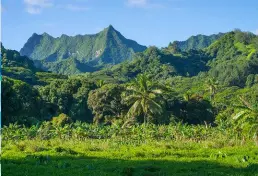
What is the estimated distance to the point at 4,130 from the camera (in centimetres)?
4028

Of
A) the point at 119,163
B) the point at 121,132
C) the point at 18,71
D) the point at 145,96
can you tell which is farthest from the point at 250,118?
the point at 18,71

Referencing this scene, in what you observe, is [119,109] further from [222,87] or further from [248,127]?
[222,87]

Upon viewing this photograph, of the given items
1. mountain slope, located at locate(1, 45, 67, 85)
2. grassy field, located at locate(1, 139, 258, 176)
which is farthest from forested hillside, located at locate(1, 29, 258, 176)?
mountain slope, located at locate(1, 45, 67, 85)

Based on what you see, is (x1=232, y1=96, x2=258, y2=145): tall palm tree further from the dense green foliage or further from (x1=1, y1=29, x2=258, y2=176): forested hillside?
the dense green foliage

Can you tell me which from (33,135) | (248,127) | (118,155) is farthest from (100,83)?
(118,155)

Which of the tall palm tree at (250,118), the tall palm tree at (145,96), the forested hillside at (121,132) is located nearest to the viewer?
the forested hillside at (121,132)

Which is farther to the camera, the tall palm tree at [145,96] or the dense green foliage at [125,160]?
the tall palm tree at [145,96]

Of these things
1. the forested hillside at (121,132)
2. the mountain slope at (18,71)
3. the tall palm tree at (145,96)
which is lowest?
the forested hillside at (121,132)

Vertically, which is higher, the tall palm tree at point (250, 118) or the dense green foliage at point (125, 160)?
the tall palm tree at point (250, 118)

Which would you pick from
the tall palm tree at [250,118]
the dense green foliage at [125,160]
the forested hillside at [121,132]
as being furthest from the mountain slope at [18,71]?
the tall palm tree at [250,118]

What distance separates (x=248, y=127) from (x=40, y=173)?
76.3ft

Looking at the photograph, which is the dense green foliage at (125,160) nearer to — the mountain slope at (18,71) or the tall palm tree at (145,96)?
the tall palm tree at (145,96)

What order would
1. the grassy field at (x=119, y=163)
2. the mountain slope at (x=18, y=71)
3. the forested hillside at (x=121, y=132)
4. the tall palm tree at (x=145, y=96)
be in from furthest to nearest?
the mountain slope at (x=18, y=71)
the tall palm tree at (x=145, y=96)
the forested hillside at (x=121, y=132)
the grassy field at (x=119, y=163)

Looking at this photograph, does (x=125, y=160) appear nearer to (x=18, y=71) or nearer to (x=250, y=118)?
(x=250, y=118)
